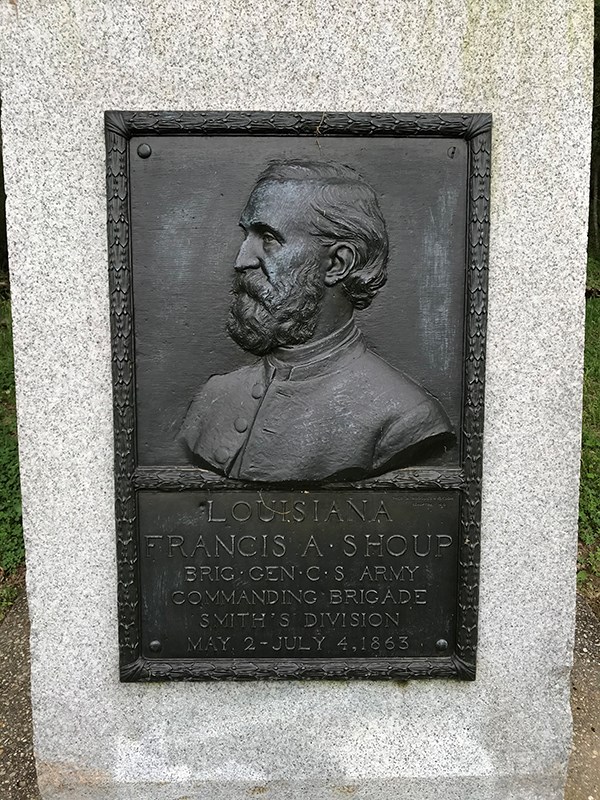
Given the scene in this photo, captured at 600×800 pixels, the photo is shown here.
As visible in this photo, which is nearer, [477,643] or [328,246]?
[328,246]

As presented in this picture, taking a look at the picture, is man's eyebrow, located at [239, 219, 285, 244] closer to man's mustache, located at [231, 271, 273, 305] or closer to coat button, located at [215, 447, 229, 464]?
man's mustache, located at [231, 271, 273, 305]

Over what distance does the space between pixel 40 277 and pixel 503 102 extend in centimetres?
185

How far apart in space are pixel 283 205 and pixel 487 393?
1.06 metres

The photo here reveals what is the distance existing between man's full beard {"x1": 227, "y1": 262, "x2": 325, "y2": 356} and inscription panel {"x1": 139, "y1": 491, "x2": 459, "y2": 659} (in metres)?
0.61

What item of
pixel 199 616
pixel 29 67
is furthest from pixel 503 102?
pixel 199 616

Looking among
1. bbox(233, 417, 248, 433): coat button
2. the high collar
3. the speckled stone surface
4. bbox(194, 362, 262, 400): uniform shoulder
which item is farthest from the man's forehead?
bbox(233, 417, 248, 433): coat button

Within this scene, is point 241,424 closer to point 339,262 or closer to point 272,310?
point 272,310

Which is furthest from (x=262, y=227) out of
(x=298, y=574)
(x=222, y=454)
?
(x=298, y=574)

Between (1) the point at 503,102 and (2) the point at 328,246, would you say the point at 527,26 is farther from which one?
(2) the point at 328,246

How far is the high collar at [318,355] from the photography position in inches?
102

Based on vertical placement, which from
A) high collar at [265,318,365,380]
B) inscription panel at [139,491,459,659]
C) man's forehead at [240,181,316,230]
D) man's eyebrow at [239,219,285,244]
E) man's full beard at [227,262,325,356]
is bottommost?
inscription panel at [139,491,459,659]

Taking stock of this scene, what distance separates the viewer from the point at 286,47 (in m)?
2.48

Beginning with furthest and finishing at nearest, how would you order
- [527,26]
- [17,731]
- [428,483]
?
[17,731] < [428,483] < [527,26]

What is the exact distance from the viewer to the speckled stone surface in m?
2.48
